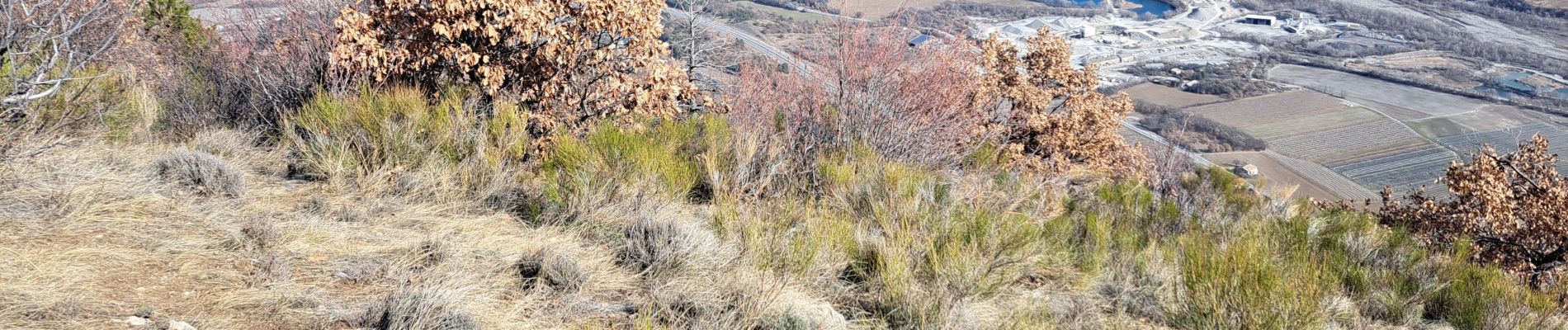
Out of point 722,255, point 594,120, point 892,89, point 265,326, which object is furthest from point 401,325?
point 892,89

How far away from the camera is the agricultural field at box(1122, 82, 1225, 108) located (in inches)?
1740

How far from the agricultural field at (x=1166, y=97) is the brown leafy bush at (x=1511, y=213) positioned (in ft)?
113

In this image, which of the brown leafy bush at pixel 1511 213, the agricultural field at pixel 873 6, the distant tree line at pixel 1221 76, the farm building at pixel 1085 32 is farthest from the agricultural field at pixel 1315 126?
the brown leafy bush at pixel 1511 213

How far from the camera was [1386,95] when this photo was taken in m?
47.3

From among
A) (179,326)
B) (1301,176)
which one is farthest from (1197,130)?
(179,326)

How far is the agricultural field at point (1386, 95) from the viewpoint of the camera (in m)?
43.5

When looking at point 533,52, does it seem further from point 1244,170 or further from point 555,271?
point 1244,170

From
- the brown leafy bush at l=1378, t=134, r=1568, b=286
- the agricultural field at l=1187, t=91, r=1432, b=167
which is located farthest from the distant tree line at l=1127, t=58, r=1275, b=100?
the brown leafy bush at l=1378, t=134, r=1568, b=286

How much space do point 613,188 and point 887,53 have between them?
4.16m

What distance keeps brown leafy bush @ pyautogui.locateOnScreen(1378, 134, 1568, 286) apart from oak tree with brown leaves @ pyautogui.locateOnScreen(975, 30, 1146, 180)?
15.6ft

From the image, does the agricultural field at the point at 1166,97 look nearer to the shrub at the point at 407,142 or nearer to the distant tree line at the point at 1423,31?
the distant tree line at the point at 1423,31

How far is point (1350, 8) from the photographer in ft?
Result: 248

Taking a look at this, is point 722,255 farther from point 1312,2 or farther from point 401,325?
point 1312,2

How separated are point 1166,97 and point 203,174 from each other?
46393mm
